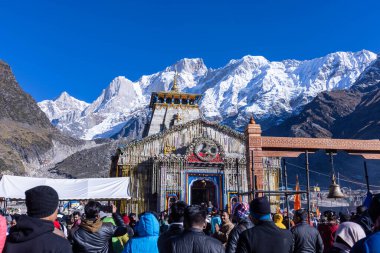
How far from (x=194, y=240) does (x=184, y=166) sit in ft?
78.9

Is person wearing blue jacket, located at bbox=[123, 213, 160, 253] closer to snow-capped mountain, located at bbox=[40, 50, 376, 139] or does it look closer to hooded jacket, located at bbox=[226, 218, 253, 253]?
hooded jacket, located at bbox=[226, 218, 253, 253]

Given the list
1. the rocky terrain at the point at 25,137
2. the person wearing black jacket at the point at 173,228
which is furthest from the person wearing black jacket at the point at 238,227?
the rocky terrain at the point at 25,137

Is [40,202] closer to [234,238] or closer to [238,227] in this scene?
[234,238]

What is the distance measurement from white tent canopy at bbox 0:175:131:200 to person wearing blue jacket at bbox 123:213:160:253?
38.8 feet

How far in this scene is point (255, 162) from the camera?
10000 mm

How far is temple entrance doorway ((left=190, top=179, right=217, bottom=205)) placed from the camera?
2834 centimetres

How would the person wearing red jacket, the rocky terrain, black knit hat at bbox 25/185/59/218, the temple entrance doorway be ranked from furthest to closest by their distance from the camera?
the rocky terrain < the temple entrance doorway < the person wearing red jacket < black knit hat at bbox 25/185/59/218

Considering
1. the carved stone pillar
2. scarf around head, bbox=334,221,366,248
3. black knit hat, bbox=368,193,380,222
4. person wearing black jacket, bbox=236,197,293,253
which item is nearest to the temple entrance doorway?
the carved stone pillar

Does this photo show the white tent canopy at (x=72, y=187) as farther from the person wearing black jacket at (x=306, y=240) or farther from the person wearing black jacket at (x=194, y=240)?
the person wearing black jacket at (x=194, y=240)

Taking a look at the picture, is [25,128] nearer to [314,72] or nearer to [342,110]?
[342,110]

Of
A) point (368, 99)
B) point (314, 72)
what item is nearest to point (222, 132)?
point (368, 99)

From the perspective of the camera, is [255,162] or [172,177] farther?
[172,177]

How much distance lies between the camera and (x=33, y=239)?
2.55 metres

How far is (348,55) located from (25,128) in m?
137
